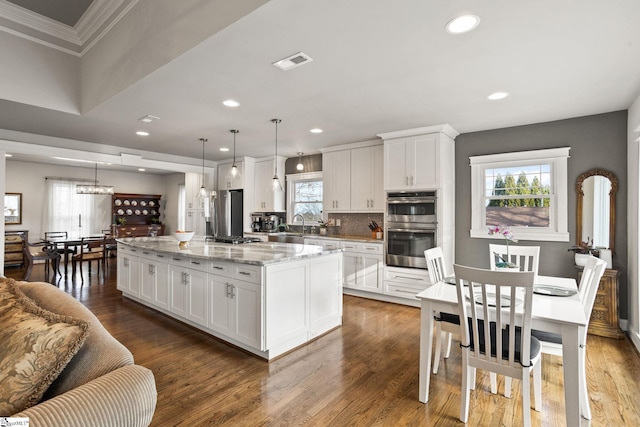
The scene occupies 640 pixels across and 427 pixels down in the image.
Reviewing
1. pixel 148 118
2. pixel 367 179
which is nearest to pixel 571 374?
Answer: pixel 367 179

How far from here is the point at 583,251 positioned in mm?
3750

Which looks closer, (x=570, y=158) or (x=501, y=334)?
(x=501, y=334)

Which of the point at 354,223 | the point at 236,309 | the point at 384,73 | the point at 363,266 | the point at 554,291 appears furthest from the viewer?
the point at 354,223

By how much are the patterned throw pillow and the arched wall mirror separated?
4.88 m

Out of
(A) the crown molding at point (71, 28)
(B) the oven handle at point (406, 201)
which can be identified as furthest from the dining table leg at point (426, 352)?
(A) the crown molding at point (71, 28)

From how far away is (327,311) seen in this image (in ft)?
11.6

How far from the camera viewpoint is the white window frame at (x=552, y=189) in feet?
13.2

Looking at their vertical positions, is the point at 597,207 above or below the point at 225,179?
below

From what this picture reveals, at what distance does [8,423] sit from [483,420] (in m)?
2.34

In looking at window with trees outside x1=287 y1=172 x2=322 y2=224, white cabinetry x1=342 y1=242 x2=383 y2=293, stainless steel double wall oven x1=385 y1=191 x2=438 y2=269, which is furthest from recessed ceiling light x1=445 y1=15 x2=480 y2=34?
window with trees outside x1=287 y1=172 x2=322 y2=224

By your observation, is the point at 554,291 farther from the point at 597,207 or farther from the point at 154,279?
the point at 154,279

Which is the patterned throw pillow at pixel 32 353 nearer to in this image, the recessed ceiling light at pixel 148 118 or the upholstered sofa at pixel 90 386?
the upholstered sofa at pixel 90 386

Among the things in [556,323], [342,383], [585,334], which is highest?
[556,323]

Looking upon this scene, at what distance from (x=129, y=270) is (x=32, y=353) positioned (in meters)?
4.06
